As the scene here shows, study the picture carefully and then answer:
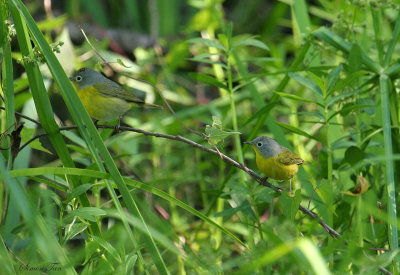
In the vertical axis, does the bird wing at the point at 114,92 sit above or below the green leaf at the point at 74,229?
below

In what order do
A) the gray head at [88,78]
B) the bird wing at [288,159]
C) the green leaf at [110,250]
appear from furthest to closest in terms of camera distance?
the gray head at [88,78] < the bird wing at [288,159] < the green leaf at [110,250]

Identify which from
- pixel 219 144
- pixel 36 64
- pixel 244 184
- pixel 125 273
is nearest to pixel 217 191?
pixel 244 184

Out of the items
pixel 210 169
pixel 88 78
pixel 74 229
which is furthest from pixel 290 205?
pixel 210 169

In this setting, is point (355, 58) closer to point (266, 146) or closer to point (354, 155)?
point (354, 155)

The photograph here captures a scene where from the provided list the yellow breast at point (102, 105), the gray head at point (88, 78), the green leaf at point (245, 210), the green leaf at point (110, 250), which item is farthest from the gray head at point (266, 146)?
the gray head at point (88, 78)

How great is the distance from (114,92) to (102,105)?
0.26 metres

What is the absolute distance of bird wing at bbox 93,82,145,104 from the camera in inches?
115

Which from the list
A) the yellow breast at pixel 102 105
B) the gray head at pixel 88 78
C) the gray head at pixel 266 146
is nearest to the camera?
the gray head at pixel 266 146

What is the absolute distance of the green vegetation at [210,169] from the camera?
1645 millimetres

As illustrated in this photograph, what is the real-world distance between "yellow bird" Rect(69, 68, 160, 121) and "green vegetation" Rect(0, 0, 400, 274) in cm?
9

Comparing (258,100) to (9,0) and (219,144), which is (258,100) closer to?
(219,144)

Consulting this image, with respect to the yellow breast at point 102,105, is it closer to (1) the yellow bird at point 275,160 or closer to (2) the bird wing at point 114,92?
(2) the bird wing at point 114,92

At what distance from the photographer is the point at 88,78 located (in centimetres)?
295

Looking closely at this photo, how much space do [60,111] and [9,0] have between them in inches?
93.3
